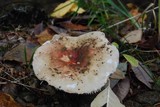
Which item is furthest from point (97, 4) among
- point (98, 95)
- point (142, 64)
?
point (98, 95)

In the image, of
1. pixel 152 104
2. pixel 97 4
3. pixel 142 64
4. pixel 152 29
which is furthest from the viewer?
pixel 97 4

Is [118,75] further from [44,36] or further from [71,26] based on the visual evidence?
[71,26]

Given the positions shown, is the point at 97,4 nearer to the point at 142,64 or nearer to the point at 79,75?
the point at 142,64

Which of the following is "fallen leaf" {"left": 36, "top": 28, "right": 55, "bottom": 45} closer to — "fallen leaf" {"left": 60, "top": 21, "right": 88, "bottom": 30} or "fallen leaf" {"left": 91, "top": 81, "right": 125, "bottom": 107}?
"fallen leaf" {"left": 60, "top": 21, "right": 88, "bottom": 30}

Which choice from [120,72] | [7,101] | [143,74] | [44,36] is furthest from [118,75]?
[44,36]

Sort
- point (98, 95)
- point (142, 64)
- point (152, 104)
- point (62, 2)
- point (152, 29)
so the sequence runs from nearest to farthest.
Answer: point (98, 95), point (152, 104), point (142, 64), point (152, 29), point (62, 2)

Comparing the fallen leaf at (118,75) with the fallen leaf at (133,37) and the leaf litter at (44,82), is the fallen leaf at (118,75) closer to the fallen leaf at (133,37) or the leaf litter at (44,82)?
the leaf litter at (44,82)

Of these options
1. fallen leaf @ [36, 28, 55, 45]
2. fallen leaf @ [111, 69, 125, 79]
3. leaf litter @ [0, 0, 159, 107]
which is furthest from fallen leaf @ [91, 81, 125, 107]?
fallen leaf @ [36, 28, 55, 45]
